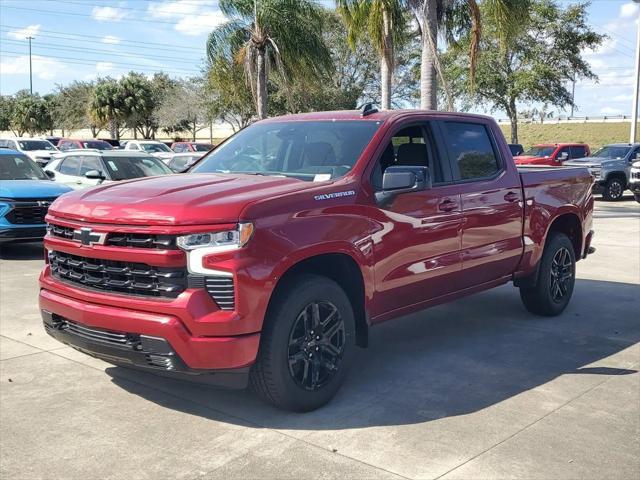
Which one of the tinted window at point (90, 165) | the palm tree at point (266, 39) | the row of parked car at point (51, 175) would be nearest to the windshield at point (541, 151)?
the row of parked car at point (51, 175)

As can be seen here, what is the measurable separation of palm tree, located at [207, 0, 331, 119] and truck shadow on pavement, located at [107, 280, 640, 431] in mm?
15908

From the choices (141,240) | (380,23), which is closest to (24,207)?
(141,240)

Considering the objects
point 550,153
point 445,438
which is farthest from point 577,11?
point 445,438

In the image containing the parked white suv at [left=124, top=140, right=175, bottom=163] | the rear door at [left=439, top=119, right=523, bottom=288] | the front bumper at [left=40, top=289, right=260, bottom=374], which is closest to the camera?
the front bumper at [left=40, top=289, right=260, bottom=374]

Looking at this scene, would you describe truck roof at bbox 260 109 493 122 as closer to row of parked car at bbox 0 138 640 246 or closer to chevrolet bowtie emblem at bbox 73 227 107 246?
row of parked car at bbox 0 138 640 246

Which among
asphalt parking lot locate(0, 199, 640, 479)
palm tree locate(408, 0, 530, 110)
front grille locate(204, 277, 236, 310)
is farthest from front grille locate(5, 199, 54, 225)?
palm tree locate(408, 0, 530, 110)

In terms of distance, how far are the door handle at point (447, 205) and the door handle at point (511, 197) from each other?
85 centimetres

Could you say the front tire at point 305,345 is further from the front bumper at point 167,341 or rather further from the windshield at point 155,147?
the windshield at point 155,147

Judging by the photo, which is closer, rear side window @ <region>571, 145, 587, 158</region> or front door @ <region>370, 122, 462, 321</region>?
front door @ <region>370, 122, 462, 321</region>

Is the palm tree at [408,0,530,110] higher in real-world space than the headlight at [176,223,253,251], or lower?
higher

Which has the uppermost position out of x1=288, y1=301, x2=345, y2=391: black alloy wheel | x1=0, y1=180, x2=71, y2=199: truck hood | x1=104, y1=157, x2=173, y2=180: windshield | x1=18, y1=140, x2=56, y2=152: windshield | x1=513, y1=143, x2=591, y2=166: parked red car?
x1=18, y1=140, x2=56, y2=152: windshield

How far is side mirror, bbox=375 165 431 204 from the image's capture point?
4.96 metres

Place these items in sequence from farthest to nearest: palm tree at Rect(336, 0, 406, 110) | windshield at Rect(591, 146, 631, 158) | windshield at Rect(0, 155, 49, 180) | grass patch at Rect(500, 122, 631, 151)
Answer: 1. grass patch at Rect(500, 122, 631, 151)
2. windshield at Rect(591, 146, 631, 158)
3. palm tree at Rect(336, 0, 406, 110)
4. windshield at Rect(0, 155, 49, 180)

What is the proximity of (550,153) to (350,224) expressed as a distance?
69.9ft
